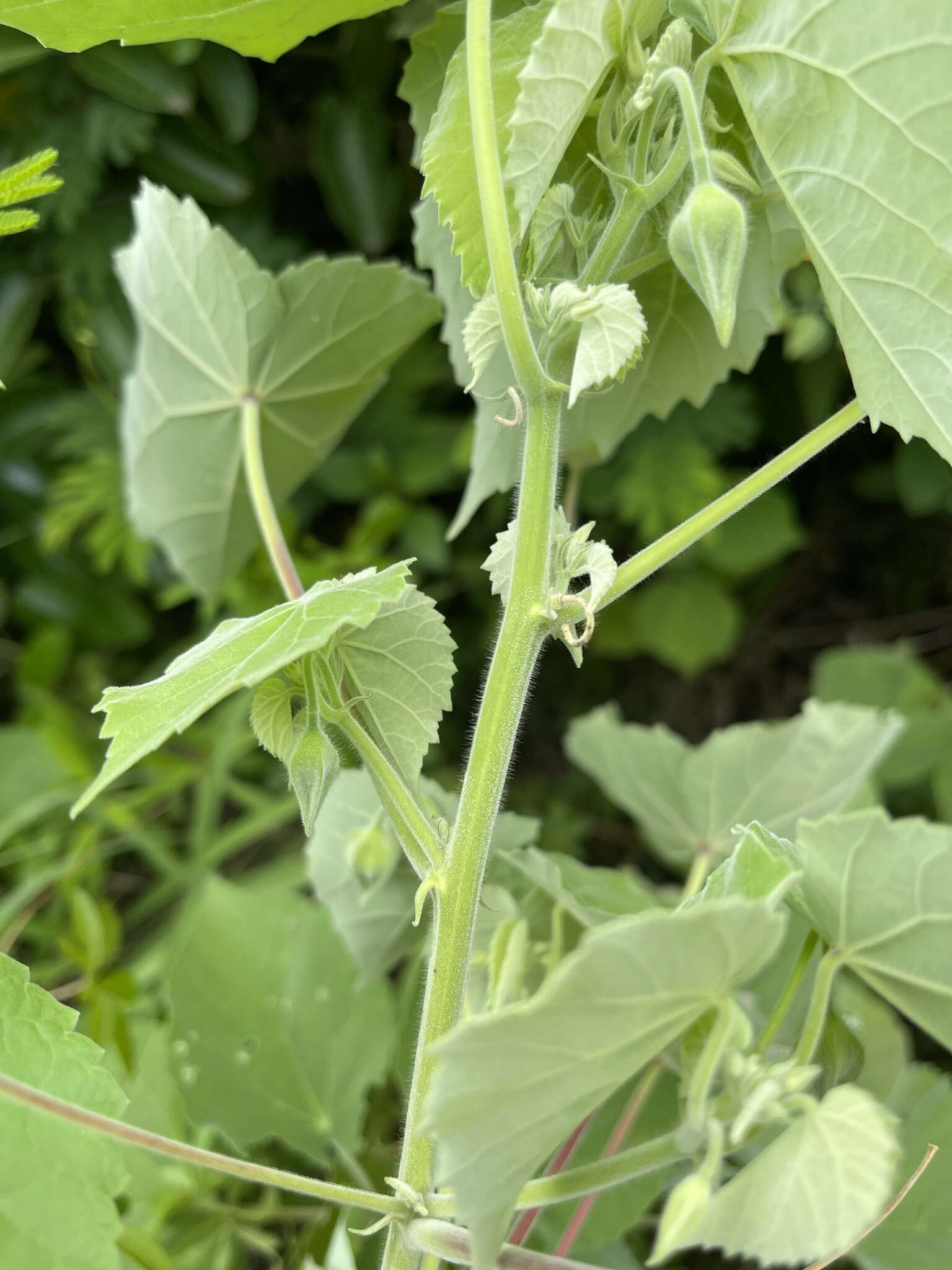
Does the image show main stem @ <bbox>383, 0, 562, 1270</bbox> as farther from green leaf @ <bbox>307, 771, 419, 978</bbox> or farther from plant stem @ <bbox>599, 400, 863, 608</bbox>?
green leaf @ <bbox>307, 771, 419, 978</bbox>

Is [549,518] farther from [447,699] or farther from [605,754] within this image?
[605,754]

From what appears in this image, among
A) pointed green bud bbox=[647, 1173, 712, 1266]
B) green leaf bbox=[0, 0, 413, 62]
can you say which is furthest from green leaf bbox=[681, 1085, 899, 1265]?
green leaf bbox=[0, 0, 413, 62]

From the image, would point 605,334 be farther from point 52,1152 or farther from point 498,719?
Result: point 52,1152

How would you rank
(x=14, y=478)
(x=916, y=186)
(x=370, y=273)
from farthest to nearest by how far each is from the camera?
(x=14, y=478) → (x=370, y=273) → (x=916, y=186)

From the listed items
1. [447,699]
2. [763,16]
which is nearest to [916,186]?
[763,16]

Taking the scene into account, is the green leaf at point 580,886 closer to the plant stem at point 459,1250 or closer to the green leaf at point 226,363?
the plant stem at point 459,1250
